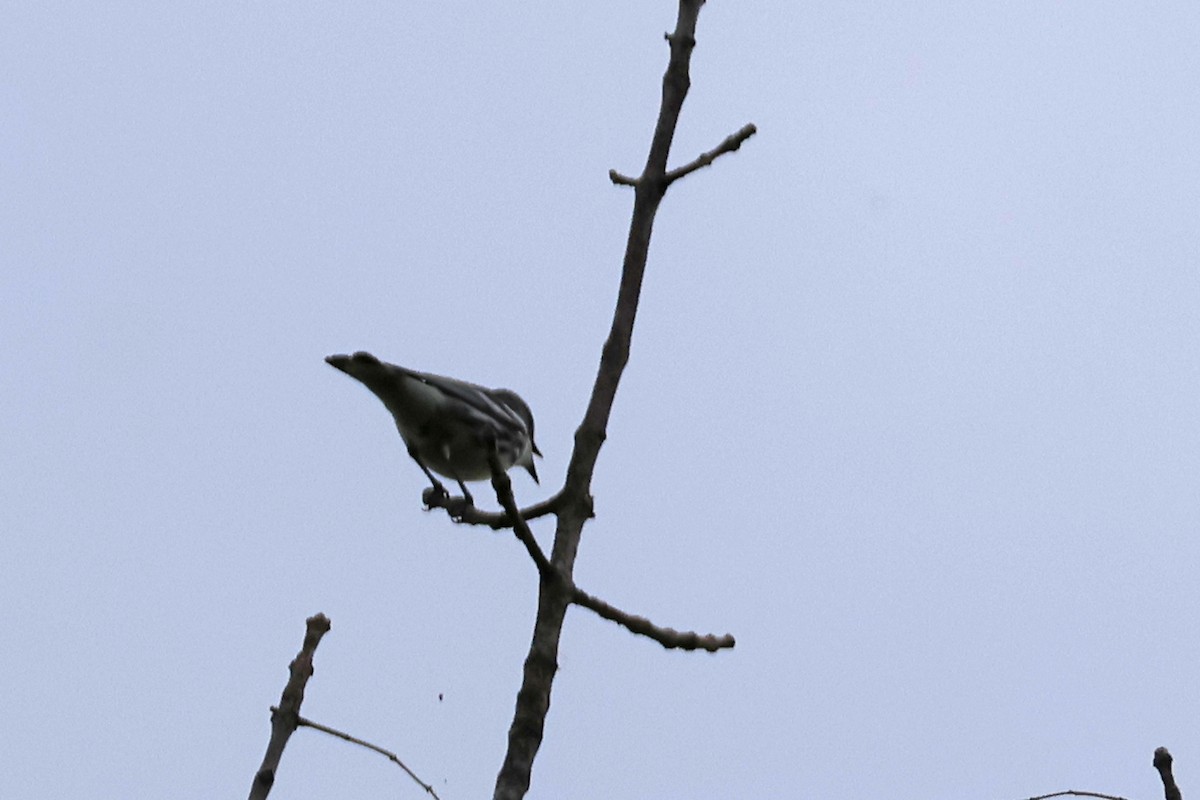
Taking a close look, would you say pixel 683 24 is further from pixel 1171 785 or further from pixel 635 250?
pixel 1171 785

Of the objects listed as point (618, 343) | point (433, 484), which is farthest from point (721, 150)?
point (433, 484)

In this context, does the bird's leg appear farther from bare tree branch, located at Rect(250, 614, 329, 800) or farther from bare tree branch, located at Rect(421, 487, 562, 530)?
bare tree branch, located at Rect(250, 614, 329, 800)

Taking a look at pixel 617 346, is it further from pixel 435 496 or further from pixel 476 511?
pixel 435 496

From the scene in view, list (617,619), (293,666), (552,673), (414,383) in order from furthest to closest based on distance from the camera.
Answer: (414,383) → (293,666) → (617,619) → (552,673)

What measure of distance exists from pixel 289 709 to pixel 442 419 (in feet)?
4.85

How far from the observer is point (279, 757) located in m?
4.12

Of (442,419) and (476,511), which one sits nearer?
(476,511)

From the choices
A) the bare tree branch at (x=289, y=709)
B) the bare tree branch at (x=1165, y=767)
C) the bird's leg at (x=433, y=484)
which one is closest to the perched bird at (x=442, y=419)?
the bird's leg at (x=433, y=484)

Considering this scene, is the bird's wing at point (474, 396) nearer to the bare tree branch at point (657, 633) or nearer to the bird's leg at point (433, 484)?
the bird's leg at point (433, 484)

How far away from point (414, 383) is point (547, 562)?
5.65 ft

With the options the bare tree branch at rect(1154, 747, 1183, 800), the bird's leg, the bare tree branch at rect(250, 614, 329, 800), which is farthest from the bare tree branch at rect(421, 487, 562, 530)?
the bare tree branch at rect(1154, 747, 1183, 800)

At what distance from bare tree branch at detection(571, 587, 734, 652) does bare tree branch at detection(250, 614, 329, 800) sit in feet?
3.25

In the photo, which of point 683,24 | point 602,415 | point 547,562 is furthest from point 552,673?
point 683,24

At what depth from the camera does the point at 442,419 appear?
5371mm
